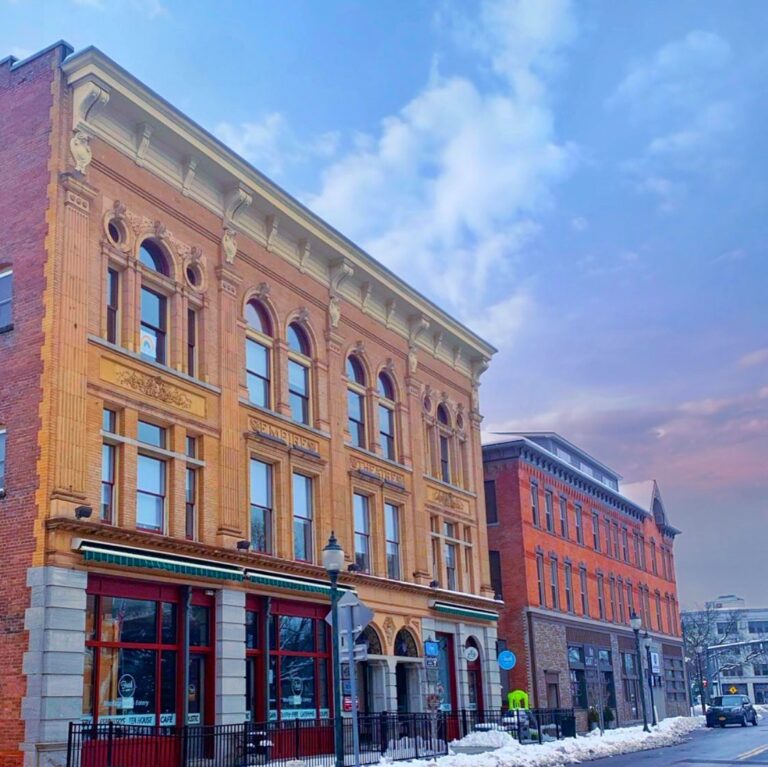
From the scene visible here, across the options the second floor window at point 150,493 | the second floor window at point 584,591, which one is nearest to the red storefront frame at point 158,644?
the second floor window at point 150,493

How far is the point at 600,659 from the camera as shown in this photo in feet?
181

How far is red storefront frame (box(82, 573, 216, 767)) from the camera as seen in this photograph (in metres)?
21.1

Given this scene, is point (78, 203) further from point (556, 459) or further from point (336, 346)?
point (556, 459)

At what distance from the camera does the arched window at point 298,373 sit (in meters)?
30.4

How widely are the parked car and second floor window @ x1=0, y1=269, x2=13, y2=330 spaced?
46200 mm

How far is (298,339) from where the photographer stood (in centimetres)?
3153

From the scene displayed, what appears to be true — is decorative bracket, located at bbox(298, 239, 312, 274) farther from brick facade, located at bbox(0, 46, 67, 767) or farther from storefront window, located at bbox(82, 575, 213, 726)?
storefront window, located at bbox(82, 575, 213, 726)

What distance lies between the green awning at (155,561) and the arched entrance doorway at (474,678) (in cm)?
1500

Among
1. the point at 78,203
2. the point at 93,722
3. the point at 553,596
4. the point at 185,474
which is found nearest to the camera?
the point at 93,722

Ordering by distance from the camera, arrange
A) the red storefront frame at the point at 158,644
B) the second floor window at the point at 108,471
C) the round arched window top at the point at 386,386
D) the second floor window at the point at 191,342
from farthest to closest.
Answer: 1. the round arched window top at the point at 386,386
2. the second floor window at the point at 191,342
3. the second floor window at the point at 108,471
4. the red storefront frame at the point at 158,644

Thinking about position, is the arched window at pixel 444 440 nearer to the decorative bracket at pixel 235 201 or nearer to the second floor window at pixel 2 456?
the decorative bracket at pixel 235 201

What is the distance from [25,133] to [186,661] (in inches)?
493

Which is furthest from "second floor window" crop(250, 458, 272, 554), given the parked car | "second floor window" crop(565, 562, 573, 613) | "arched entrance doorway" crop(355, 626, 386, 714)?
the parked car

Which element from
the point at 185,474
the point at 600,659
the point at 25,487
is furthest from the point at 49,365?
the point at 600,659
